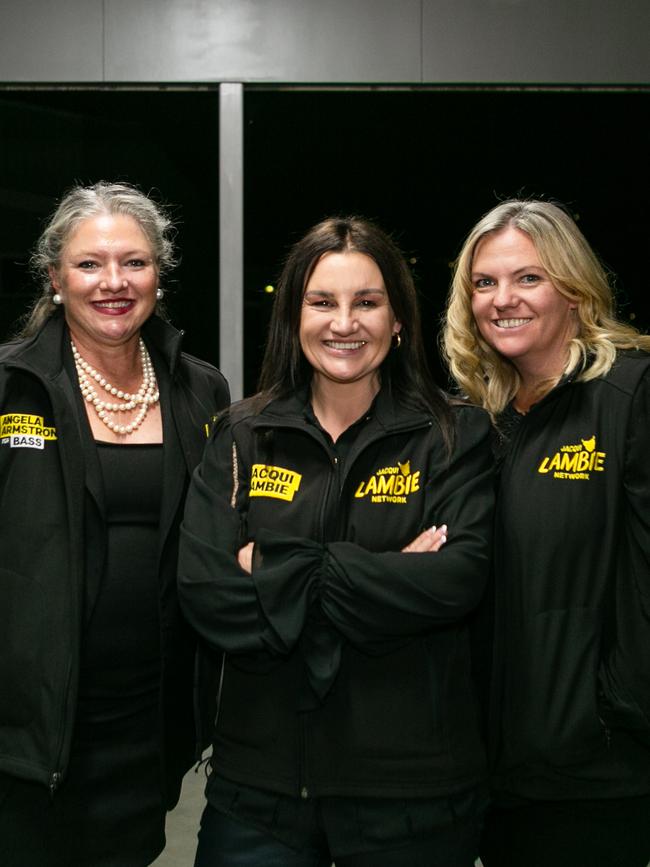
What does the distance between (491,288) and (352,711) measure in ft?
3.45

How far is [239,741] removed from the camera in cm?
185

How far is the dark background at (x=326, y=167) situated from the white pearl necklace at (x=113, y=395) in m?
2.20

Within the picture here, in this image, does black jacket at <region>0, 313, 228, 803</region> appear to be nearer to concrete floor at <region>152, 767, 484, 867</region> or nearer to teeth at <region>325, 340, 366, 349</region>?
teeth at <region>325, 340, 366, 349</region>

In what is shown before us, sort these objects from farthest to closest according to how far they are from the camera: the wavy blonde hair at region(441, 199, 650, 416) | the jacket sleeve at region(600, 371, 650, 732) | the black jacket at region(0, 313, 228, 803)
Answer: the wavy blonde hair at region(441, 199, 650, 416), the black jacket at region(0, 313, 228, 803), the jacket sleeve at region(600, 371, 650, 732)

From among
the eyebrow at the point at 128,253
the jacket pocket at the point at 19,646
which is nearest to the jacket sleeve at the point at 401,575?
the jacket pocket at the point at 19,646

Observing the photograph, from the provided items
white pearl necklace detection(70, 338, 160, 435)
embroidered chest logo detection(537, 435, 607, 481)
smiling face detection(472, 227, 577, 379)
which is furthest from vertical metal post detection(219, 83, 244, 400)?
embroidered chest logo detection(537, 435, 607, 481)

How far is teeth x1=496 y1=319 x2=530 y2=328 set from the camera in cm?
215

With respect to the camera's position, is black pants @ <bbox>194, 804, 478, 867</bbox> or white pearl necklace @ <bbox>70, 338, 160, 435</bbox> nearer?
black pants @ <bbox>194, 804, 478, 867</bbox>

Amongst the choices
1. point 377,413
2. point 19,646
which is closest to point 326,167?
point 377,413

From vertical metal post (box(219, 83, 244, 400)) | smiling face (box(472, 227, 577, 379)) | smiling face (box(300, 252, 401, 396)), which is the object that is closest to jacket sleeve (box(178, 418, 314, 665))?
smiling face (box(300, 252, 401, 396))

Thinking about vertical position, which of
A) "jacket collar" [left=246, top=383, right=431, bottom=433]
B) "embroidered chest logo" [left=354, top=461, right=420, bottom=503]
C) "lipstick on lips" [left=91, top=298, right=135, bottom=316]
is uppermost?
"lipstick on lips" [left=91, top=298, right=135, bottom=316]

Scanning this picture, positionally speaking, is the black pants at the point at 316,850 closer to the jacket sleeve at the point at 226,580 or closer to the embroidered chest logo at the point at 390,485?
the jacket sleeve at the point at 226,580

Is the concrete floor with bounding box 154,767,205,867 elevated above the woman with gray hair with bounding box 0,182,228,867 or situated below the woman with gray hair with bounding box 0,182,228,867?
below

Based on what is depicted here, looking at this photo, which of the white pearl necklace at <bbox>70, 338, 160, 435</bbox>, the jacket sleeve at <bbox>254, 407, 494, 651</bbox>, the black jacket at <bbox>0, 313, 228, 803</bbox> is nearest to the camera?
the jacket sleeve at <bbox>254, 407, 494, 651</bbox>
